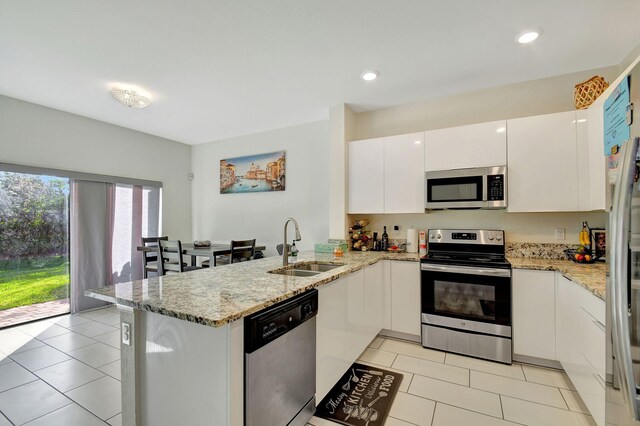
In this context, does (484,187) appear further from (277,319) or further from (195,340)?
(195,340)

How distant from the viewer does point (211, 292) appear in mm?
1482

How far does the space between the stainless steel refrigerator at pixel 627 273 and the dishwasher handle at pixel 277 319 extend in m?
1.25

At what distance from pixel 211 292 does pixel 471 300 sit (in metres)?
2.22

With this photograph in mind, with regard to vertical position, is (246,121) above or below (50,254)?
above

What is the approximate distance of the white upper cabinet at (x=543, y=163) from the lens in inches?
95.6

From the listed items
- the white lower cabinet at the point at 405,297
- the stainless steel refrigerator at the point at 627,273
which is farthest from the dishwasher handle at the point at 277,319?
the white lower cabinet at the point at 405,297

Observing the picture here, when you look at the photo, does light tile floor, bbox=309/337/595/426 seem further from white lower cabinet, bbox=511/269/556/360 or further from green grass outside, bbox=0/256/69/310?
green grass outside, bbox=0/256/69/310

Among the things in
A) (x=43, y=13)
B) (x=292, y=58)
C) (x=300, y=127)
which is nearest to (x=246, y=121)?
(x=300, y=127)

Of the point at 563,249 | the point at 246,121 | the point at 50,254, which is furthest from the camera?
the point at 246,121

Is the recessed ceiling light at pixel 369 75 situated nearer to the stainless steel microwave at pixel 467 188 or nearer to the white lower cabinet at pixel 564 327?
the stainless steel microwave at pixel 467 188

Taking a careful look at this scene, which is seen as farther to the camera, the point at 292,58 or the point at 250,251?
the point at 250,251

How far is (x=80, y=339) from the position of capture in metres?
2.99

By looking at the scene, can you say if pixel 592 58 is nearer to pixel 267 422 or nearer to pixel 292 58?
pixel 292 58

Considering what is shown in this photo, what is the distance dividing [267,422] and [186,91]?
3169 mm
